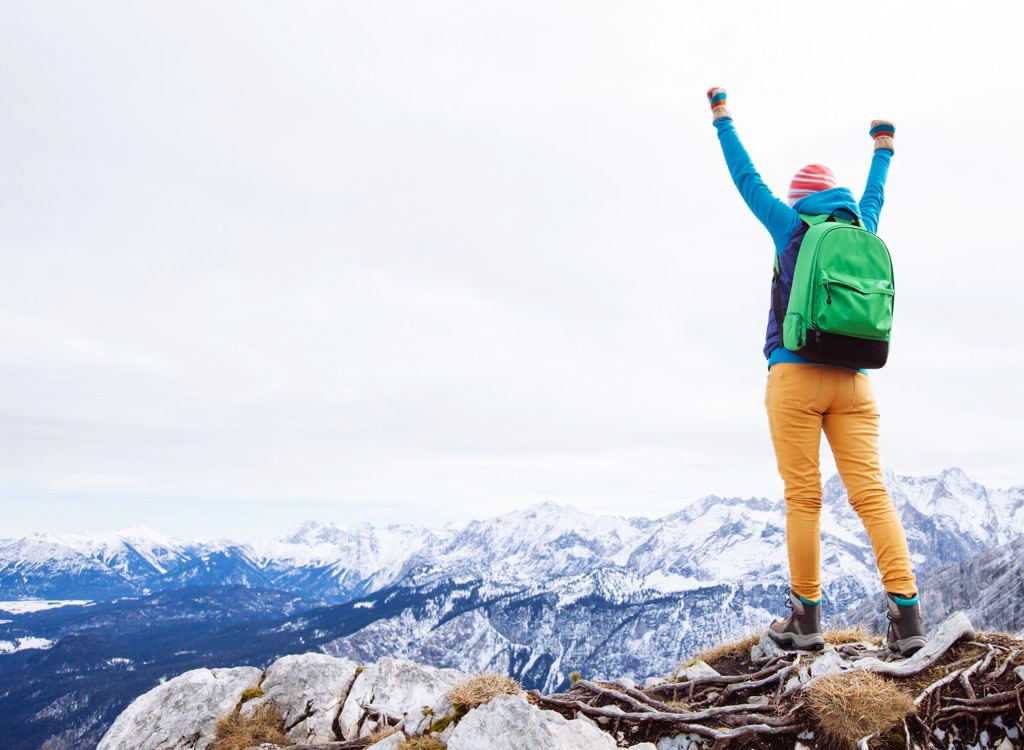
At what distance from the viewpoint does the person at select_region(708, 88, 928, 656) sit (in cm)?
724

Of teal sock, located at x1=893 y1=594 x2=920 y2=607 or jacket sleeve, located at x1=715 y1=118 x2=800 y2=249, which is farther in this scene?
jacket sleeve, located at x1=715 y1=118 x2=800 y2=249

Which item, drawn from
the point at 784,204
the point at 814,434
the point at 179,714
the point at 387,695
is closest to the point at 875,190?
the point at 784,204

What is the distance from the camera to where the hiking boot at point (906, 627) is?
7121mm

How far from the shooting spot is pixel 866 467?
24.8 ft

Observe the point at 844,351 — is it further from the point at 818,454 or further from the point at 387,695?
the point at 387,695

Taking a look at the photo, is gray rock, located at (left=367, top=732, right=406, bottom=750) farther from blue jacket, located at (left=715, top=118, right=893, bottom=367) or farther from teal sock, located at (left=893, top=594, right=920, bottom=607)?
blue jacket, located at (left=715, top=118, right=893, bottom=367)

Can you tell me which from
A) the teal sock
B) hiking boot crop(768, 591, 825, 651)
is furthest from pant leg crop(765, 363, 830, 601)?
the teal sock

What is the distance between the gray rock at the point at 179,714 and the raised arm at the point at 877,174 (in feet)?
43.5

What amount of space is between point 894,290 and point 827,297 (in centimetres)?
108

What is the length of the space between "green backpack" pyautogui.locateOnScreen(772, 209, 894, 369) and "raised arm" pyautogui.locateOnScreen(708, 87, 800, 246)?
658 millimetres

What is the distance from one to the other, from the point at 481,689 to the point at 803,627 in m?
4.65

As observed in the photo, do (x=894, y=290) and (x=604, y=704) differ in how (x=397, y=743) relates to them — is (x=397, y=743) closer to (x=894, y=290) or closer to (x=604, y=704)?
(x=604, y=704)

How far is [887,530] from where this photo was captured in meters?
7.24

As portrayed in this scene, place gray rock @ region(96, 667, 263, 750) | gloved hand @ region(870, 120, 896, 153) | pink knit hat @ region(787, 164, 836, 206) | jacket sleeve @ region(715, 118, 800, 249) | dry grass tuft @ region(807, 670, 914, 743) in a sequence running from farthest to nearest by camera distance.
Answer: gray rock @ region(96, 667, 263, 750)
gloved hand @ region(870, 120, 896, 153)
pink knit hat @ region(787, 164, 836, 206)
jacket sleeve @ region(715, 118, 800, 249)
dry grass tuft @ region(807, 670, 914, 743)
